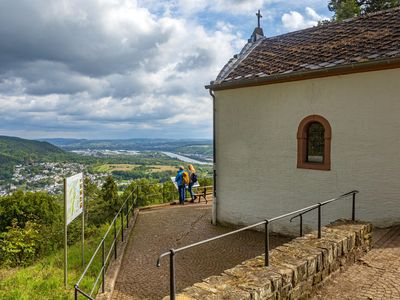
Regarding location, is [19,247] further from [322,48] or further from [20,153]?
[20,153]

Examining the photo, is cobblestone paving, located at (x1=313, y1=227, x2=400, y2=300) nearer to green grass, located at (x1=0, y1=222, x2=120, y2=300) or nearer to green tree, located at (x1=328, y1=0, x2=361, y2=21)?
green grass, located at (x1=0, y1=222, x2=120, y2=300)

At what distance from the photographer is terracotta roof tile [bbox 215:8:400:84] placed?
340 inches

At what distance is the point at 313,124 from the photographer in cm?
952

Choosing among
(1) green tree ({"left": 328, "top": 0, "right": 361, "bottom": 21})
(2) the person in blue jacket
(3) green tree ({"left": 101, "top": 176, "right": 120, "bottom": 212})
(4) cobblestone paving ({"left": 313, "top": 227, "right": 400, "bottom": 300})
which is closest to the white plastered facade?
(4) cobblestone paving ({"left": 313, "top": 227, "right": 400, "bottom": 300})

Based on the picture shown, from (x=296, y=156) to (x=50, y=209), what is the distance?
2183cm

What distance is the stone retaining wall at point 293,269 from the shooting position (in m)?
3.94

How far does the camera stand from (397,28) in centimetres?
929

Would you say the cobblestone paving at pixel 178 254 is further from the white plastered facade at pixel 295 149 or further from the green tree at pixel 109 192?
the green tree at pixel 109 192

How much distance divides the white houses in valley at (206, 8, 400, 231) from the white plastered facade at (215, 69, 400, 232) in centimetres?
2

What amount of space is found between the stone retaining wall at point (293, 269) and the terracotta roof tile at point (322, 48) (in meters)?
4.41

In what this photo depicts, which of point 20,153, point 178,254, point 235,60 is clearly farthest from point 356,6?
point 20,153

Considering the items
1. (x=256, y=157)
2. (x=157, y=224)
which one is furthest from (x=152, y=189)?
(x=256, y=157)

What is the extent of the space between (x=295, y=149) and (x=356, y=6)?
17043 millimetres

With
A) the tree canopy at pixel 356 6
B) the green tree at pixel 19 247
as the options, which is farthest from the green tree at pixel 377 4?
the green tree at pixel 19 247
